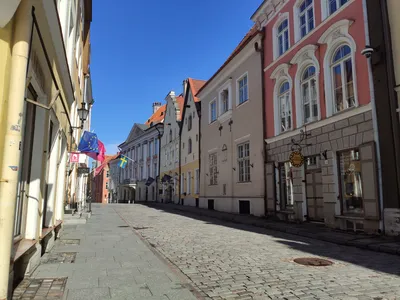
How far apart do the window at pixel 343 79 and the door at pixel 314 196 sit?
2786 mm

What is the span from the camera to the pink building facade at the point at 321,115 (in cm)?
1153

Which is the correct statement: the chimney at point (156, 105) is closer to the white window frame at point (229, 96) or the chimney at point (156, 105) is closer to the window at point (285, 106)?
the white window frame at point (229, 96)

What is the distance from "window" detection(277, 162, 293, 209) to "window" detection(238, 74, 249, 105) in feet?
18.5

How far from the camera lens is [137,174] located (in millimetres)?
54594

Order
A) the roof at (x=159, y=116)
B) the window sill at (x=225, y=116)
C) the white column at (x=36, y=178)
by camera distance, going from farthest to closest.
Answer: the roof at (x=159, y=116)
the window sill at (x=225, y=116)
the white column at (x=36, y=178)

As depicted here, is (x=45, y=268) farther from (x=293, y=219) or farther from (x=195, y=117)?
(x=195, y=117)

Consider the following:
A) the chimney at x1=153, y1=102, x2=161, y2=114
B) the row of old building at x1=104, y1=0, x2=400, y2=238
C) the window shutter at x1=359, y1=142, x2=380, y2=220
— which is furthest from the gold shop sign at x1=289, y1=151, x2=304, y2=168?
the chimney at x1=153, y1=102, x2=161, y2=114

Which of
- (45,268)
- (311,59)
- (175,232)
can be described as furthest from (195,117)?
(45,268)

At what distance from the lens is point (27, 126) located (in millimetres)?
6066

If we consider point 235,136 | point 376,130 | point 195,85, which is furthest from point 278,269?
point 195,85

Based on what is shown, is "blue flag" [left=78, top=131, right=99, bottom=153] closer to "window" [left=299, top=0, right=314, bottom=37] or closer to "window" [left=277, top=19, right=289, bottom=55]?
"window" [left=277, top=19, right=289, bottom=55]

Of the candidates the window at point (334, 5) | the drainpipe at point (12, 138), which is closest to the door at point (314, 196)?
the window at point (334, 5)

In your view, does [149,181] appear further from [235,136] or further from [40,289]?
[40,289]

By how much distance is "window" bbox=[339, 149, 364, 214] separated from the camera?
11.8 m
